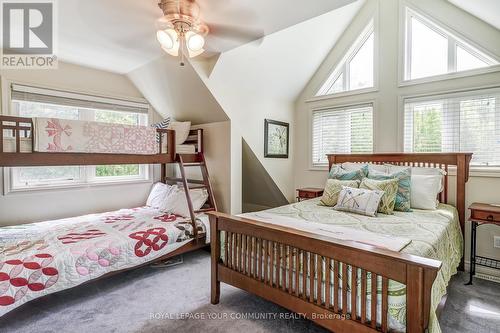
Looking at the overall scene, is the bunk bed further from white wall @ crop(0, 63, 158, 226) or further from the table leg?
the table leg

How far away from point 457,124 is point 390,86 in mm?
847

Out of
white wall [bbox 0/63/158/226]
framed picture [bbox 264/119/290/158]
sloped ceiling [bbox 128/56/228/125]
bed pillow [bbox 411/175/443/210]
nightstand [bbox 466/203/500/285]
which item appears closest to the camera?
nightstand [bbox 466/203/500/285]

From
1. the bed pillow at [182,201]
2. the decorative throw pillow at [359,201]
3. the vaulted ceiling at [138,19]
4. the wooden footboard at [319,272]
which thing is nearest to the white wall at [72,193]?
the vaulted ceiling at [138,19]

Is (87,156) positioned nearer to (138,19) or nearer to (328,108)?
(138,19)

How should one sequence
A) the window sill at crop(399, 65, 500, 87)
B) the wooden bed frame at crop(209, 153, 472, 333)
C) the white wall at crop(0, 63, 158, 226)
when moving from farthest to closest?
the white wall at crop(0, 63, 158, 226) < the window sill at crop(399, 65, 500, 87) < the wooden bed frame at crop(209, 153, 472, 333)

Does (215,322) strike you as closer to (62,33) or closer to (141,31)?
(141,31)

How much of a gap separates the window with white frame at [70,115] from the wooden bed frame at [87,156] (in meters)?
0.34

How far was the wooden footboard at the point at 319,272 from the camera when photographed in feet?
4.03

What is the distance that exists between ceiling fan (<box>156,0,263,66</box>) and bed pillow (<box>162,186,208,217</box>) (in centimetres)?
172

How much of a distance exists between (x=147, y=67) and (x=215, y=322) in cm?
294

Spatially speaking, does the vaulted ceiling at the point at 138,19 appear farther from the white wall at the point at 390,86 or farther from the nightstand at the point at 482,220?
the nightstand at the point at 482,220

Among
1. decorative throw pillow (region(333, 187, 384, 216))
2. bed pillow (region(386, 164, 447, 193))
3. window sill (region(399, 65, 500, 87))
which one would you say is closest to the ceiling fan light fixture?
decorative throw pillow (region(333, 187, 384, 216))

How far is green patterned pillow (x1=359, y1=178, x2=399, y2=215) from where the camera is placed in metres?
2.50

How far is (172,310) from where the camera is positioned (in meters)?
2.07
